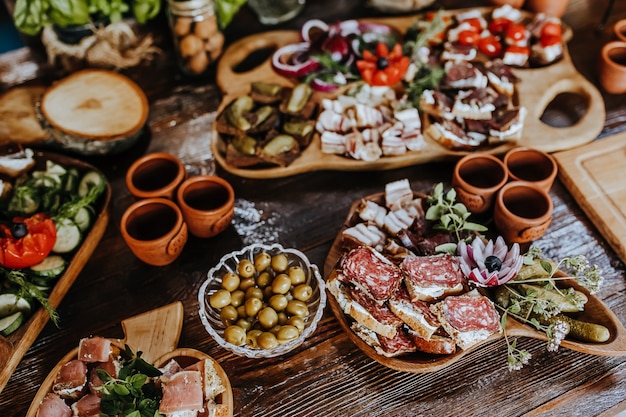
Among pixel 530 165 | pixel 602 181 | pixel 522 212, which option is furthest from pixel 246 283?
pixel 602 181

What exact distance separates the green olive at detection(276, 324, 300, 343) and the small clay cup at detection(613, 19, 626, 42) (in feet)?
6.56

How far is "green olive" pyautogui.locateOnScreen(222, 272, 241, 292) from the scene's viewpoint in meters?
1.81

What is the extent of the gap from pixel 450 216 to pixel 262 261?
0.64 meters

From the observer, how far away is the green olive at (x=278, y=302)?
5.82 feet

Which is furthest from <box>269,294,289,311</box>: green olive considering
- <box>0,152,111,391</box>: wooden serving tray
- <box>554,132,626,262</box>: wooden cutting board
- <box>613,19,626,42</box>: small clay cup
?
<box>613,19,626,42</box>: small clay cup

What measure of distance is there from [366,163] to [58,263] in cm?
119

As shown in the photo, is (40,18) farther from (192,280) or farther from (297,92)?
(192,280)

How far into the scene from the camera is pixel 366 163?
7.28ft

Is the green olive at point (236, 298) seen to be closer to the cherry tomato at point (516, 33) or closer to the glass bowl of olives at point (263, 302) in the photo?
the glass bowl of olives at point (263, 302)

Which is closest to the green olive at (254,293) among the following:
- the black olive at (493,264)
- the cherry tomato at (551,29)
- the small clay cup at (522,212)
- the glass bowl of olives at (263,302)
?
the glass bowl of olives at (263,302)

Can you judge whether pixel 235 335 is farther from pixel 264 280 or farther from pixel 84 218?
pixel 84 218

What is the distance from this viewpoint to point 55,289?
190cm

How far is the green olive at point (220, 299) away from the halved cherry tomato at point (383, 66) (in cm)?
114

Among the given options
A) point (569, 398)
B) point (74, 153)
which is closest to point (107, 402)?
point (74, 153)
